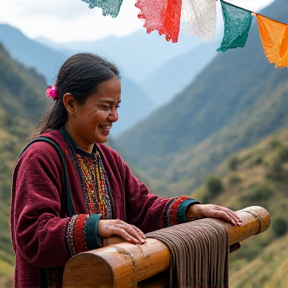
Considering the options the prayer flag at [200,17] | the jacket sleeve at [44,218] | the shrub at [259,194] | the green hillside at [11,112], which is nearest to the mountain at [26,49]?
the green hillside at [11,112]

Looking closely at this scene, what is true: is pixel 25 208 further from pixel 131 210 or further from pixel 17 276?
pixel 131 210

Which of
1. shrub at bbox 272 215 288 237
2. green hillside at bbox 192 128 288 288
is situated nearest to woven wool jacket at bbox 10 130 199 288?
green hillside at bbox 192 128 288 288

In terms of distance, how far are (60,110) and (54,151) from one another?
0.25m

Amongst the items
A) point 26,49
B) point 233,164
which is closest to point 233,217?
point 233,164

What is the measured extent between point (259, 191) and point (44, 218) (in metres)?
24.2

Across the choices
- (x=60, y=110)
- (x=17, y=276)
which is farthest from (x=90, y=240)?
(x=60, y=110)

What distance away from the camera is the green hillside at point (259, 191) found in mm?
20388

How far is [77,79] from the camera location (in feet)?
7.99

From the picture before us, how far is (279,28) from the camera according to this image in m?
3.46

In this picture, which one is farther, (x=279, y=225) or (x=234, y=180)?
(x=234, y=180)

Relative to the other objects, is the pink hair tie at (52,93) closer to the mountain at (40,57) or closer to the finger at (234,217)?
the finger at (234,217)

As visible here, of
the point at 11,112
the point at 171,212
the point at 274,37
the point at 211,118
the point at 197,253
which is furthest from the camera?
the point at 211,118

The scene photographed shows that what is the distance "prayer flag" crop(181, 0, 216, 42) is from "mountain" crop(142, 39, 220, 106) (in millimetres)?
168337

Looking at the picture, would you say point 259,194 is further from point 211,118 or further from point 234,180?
point 211,118
